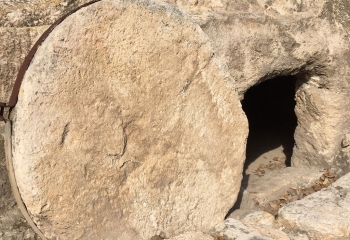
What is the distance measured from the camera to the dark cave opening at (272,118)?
15.8 feet

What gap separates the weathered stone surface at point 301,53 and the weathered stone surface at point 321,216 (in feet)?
2.78

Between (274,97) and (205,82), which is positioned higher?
(205,82)

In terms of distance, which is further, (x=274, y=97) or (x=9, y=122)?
(x=274, y=97)

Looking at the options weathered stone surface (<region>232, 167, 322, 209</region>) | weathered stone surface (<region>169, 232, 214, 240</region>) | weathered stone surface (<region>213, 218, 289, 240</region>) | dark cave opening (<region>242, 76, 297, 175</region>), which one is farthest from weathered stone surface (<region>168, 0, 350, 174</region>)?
weathered stone surface (<region>169, 232, 214, 240</region>)

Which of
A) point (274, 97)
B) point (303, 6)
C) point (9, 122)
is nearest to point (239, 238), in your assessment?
point (9, 122)

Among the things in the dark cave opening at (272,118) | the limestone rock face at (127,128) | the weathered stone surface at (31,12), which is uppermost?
the weathered stone surface at (31,12)

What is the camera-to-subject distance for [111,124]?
2.16m

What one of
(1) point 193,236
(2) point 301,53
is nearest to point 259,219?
(1) point 193,236

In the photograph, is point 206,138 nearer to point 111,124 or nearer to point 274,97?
point 111,124

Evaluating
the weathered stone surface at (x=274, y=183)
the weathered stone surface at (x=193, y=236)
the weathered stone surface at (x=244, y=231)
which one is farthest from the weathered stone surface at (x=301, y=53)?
the weathered stone surface at (x=193, y=236)

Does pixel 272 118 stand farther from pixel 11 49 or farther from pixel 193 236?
pixel 11 49

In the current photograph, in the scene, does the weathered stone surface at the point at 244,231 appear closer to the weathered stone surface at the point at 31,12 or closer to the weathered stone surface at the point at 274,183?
the weathered stone surface at the point at 274,183

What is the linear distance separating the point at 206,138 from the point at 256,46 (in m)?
0.90

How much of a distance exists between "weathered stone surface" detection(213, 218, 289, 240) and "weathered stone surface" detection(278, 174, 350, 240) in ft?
0.44
